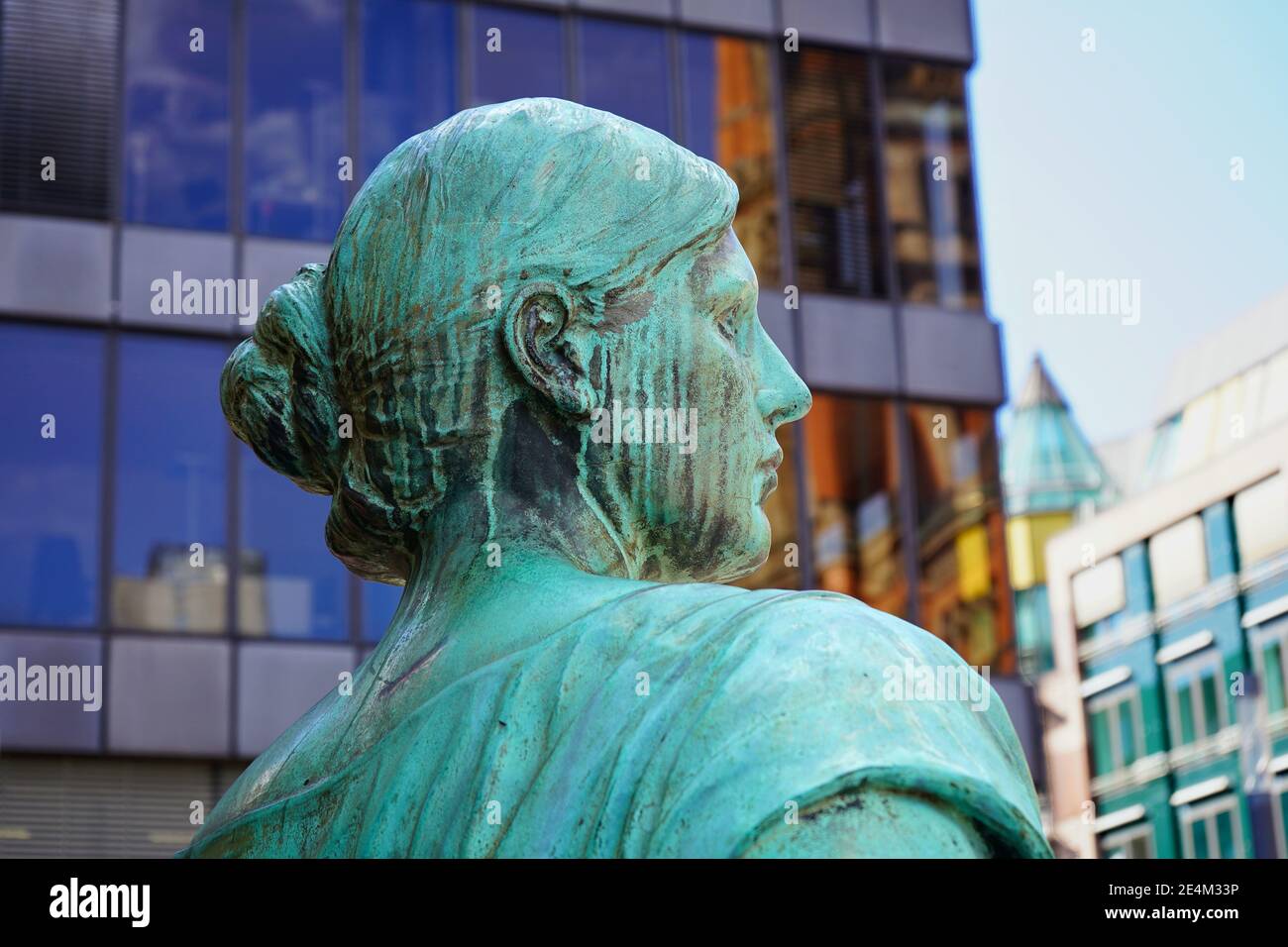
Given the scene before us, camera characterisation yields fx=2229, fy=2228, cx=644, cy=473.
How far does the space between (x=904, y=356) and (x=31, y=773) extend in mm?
9127

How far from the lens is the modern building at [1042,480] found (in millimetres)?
44531

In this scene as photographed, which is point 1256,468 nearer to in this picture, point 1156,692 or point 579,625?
point 1156,692

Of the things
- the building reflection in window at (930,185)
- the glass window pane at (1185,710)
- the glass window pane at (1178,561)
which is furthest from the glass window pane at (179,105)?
the glass window pane at (1178,561)

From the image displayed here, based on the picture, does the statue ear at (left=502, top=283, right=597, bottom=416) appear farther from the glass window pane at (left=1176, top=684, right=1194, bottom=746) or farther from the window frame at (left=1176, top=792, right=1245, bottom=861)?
the glass window pane at (left=1176, top=684, right=1194, bottom=746)

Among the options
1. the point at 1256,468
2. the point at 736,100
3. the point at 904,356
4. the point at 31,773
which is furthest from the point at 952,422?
the point at 1256,468

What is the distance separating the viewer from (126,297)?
19.2 m

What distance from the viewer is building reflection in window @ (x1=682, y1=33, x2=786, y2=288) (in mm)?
21281

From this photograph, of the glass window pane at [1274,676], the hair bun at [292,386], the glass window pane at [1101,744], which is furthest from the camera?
the glass window pane at [1101,744]

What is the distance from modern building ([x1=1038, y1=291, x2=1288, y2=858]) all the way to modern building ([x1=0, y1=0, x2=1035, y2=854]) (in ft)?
26.8

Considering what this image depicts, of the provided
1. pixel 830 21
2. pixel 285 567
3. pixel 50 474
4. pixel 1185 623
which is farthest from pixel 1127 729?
pixel 50 474

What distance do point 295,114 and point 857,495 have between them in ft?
21.1

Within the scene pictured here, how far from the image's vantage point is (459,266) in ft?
10.2
